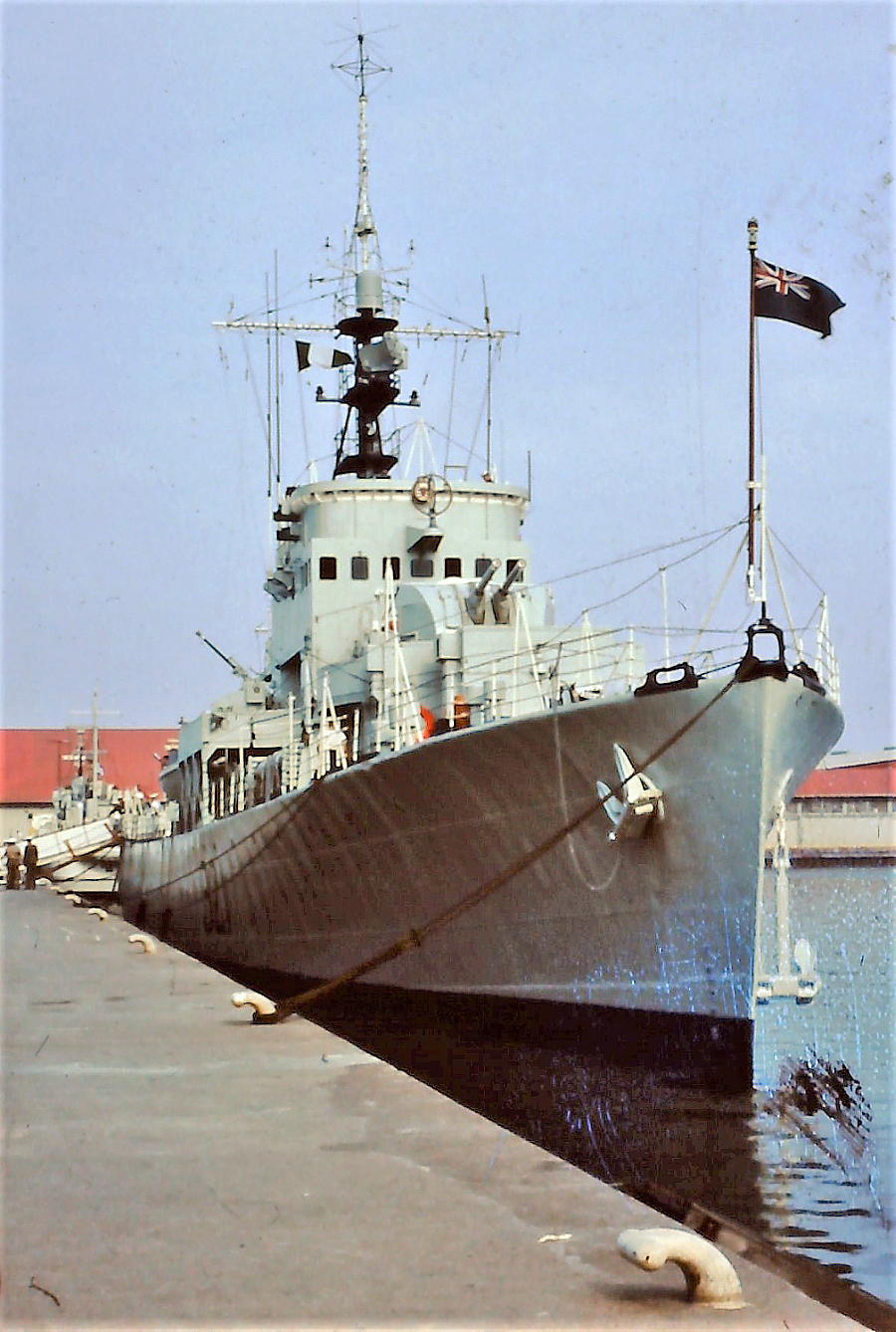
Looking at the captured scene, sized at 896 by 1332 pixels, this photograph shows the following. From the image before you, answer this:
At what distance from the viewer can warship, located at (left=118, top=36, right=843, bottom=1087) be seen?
442 inches

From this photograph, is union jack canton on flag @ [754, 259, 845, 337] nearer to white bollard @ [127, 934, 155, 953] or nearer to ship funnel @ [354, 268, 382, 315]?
A: white bollard @ [127, 934, 155, 953]

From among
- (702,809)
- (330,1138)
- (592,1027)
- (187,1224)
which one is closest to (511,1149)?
(330,1138)

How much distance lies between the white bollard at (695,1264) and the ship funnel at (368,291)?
18.3m

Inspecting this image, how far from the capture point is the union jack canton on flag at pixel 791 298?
10.7 m

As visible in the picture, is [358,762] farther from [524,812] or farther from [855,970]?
[855,970]

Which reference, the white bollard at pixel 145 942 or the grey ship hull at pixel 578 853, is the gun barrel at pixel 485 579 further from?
the white bollard at pixel 145 942

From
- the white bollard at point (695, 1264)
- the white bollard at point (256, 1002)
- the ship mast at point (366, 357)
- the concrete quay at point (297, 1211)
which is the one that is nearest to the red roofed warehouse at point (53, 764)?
the ship mast at point (366, 357)

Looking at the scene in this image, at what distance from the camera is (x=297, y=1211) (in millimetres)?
4020

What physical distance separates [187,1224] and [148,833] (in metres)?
26.9

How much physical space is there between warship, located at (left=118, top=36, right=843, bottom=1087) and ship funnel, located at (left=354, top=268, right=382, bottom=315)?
0.03 metres

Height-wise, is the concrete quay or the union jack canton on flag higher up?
the union jack canton on flag

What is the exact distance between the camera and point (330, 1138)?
493cm

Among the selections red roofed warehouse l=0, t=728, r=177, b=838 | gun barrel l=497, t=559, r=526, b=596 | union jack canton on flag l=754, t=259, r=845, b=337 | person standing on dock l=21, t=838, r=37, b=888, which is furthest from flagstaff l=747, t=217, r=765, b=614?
red roofed warehouse l=0, t=728, r=177, b=838

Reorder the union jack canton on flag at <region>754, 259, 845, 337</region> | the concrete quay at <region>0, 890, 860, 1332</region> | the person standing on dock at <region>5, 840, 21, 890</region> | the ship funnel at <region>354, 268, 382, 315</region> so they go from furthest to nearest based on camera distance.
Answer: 1. the person standing on dock at <region>5, 840, 21, 890</region>
2. the ship funnel at <region>354, 268, 382, 315</region>
3. the union jack canton on flag at <region>754, 259, 845, 337</region>
4. the concrete quay at <region>0, 890, 860, 1332</region>
